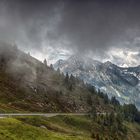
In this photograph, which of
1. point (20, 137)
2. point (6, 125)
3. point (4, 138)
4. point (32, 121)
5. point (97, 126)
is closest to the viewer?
point (4, 138)

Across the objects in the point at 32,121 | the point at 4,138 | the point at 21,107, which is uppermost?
the point at 21,107

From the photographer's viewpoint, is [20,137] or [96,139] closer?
[20,137]

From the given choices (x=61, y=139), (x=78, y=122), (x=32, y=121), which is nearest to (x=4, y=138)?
(x=61, y=139)

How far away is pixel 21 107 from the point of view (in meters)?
189

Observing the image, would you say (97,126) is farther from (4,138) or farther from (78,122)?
(4,138)

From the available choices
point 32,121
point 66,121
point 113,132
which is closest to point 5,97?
point 66,121

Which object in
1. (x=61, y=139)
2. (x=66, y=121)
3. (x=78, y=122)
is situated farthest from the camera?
(x=78, y=122)

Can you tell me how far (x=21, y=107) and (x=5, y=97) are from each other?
1657 cm

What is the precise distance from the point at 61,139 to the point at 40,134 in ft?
20.2

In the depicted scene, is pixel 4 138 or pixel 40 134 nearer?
pixel 4 138

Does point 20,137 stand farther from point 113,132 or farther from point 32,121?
point 113,132

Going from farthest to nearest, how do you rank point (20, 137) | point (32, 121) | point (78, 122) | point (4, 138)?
point (78, 122)
point (32, 121)
point (20, 137)
point (4, 138)

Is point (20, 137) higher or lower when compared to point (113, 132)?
lower

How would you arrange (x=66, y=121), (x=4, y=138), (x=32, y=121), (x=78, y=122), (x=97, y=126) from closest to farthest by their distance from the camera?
(x=4, y=138)
(x=32, y=121)
(x=66, y=121)
(x=78, y=122)
(x=97, y=126)
